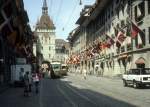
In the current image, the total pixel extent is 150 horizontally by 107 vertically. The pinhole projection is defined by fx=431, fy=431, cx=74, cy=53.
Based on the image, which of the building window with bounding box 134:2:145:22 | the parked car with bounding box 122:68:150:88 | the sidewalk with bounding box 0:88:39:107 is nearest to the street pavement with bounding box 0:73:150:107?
the sidewalk with bounding box 0:88:39:107

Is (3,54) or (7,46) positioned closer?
(3,54)

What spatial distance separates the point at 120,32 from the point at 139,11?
3.55 metres

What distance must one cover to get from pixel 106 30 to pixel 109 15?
334 cm

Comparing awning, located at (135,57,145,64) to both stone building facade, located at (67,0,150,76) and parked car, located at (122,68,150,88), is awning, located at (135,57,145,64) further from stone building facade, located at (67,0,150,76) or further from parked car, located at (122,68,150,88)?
parked car, located at (122,68,150,88)

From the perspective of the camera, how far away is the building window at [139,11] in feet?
171

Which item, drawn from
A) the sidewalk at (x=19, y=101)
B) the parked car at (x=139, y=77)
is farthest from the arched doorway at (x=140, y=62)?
the sidewalk at (x=19, y=101)

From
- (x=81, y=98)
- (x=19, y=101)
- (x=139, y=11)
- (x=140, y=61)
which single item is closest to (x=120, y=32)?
(x=139, y=11)

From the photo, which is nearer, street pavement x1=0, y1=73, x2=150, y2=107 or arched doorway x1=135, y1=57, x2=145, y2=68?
street pavement x1=0, y1=73, x2=150, y2=107

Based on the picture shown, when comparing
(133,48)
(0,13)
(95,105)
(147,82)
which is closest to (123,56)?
(133,48)

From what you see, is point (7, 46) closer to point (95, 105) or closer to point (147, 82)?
point (147, 82)

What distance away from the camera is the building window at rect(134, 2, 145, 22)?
52037 millimetres

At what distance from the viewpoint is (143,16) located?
51.3 metres

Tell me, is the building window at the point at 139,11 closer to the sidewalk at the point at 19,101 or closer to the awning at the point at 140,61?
the awning at the point at 140,61

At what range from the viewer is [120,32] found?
5359 centimetres
